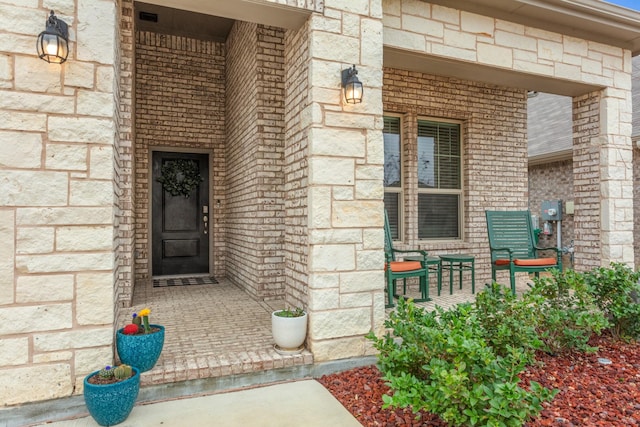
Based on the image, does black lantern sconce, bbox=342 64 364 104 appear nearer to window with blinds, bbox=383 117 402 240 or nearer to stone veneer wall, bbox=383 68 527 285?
stone veneer wall, bbox=383 68 527 285

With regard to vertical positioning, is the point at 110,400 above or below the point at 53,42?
below

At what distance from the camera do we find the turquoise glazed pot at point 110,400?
6.50ft

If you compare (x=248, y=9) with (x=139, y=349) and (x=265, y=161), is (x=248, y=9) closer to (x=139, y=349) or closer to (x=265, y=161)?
(x=265, y=161)

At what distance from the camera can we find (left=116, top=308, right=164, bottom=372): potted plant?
7.51 feet

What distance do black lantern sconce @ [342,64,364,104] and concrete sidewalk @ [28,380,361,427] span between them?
6.42ft

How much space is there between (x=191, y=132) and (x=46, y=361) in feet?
13.8

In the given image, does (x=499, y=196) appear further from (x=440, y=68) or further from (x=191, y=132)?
(x=191, y=132)

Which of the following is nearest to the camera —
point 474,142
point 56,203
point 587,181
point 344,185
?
point 56,203

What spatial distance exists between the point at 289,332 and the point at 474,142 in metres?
4.06

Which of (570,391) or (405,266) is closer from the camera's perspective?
(570,391)

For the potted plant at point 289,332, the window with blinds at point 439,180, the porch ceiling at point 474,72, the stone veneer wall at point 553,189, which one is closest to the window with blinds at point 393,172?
the window with blinds at point 439,180

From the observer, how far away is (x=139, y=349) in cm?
229

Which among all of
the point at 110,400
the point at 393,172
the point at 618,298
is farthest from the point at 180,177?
the point at 618,298

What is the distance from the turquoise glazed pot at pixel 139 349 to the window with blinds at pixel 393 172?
138 inches
